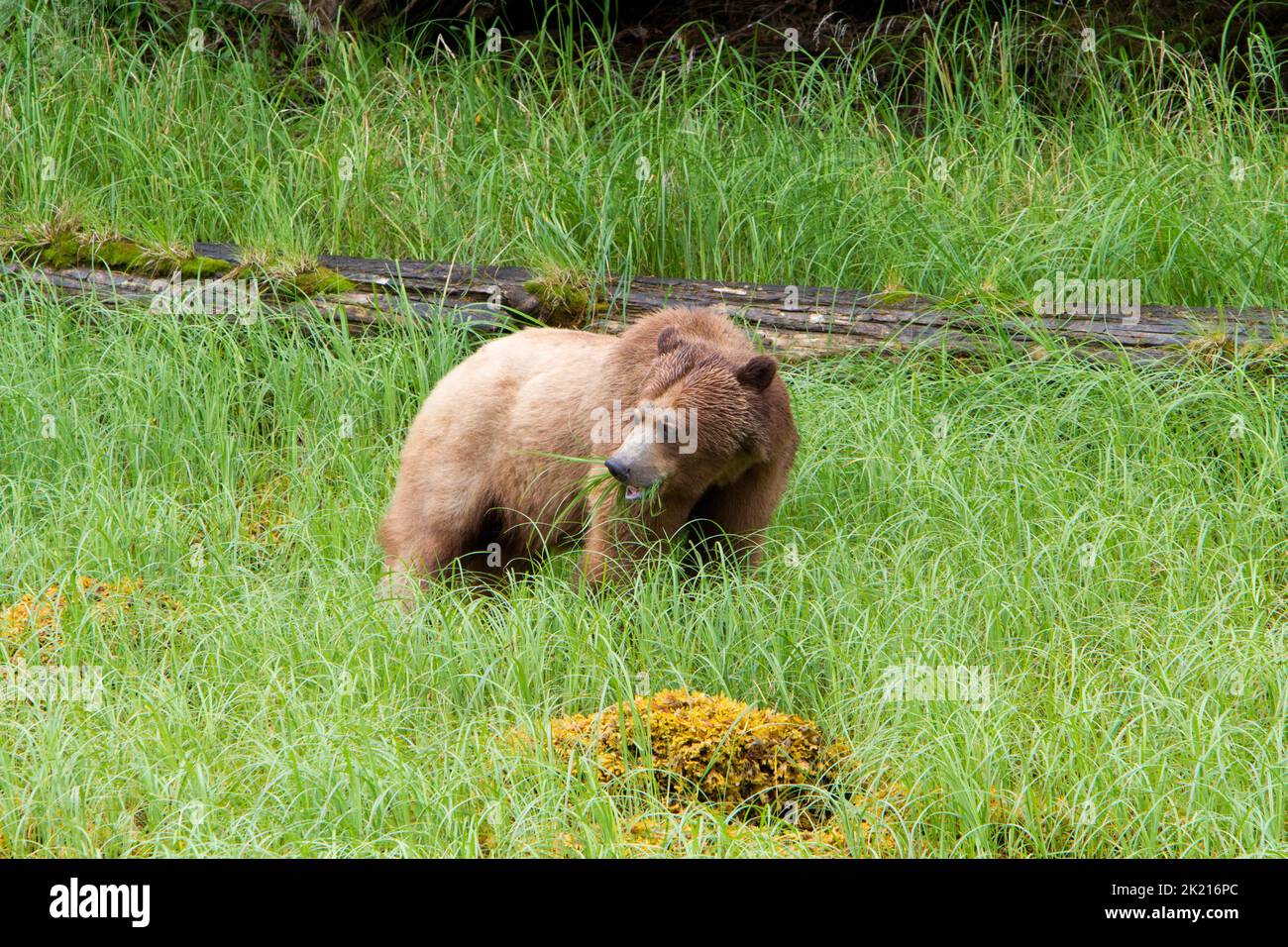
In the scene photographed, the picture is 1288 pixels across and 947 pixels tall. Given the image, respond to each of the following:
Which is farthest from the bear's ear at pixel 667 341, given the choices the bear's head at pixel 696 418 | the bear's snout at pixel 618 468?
the bear's snout at pixel 618 468

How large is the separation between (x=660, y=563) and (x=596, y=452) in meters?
0.43

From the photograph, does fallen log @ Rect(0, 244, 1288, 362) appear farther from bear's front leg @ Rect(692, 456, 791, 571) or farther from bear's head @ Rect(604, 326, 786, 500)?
bear's head @ Rect(604, 326, 786, 500)

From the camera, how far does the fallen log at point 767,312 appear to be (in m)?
6.04

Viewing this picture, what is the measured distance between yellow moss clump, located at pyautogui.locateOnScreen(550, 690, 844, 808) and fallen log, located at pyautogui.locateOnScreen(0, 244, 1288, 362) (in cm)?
292

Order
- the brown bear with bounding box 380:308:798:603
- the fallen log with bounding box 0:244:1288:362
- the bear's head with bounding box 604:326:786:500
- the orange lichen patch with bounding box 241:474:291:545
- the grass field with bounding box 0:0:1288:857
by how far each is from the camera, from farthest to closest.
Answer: the fallen log with bounding box 0:244:1288:362, the orange lichen patch with bounding box 241:474:291:545, the brown bear with bounding box 380:308:798:603, the bear's head with bounding box 604:326:786:500, the grass field with bounding box 0:0:1288:857

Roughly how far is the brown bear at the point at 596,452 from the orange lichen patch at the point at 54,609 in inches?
35.1

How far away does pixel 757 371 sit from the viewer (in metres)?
4.32

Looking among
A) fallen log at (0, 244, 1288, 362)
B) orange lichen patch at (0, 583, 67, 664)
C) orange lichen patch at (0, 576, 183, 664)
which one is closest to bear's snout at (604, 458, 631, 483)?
orange lichen patch at (0, 576, 183, 664)

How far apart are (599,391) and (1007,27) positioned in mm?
4987

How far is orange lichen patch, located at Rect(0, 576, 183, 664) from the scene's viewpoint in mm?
4344

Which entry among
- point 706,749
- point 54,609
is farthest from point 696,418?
point 54,609

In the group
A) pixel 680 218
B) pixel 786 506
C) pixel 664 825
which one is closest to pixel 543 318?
pixel 680 218

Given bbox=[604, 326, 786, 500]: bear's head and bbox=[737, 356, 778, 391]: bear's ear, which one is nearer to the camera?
bbox=[604, 326, 786, 500]: bear's head

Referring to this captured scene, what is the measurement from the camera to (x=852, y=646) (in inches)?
170
